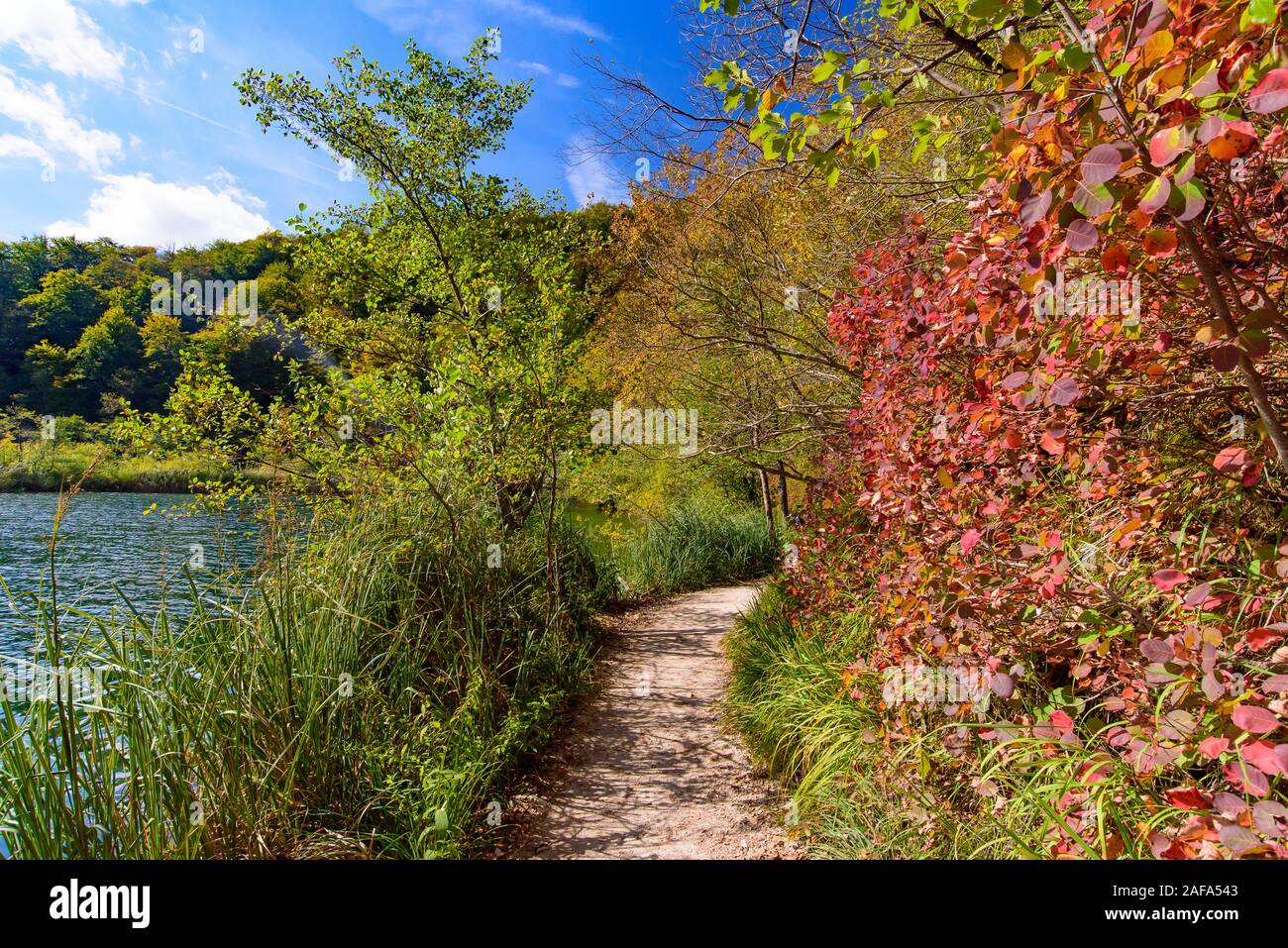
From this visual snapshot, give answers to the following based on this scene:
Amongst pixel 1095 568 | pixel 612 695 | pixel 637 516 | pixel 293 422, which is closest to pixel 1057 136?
pixel 1095 568

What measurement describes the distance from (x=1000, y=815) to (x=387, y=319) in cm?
712

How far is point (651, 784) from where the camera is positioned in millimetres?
4285

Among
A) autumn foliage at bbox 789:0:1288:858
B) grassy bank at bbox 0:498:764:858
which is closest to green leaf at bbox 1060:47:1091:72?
autumn foliage at bbox 789:0:1288:858

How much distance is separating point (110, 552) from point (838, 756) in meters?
11.6

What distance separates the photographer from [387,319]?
7.22 meters

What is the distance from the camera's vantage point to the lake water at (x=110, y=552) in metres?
3.47

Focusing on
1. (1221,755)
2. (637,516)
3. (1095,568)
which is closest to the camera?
(1221,755)

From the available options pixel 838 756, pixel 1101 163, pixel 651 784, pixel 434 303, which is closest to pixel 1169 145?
pixel 1101 163

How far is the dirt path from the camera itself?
355 cm

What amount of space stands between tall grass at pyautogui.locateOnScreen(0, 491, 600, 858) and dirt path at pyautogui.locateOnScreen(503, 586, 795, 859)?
38 centimetres

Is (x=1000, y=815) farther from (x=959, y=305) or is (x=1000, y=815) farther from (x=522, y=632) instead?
(x=522, y=632)

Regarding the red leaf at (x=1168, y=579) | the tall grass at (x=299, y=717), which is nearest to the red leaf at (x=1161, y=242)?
the red leaf at (x=1168, y=579)

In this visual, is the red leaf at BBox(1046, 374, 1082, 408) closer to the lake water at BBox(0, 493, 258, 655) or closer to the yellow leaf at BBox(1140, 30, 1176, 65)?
the yellow leaf at BBox(1140, 30, 1176, 65)

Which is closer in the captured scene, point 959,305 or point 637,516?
point 959,305
